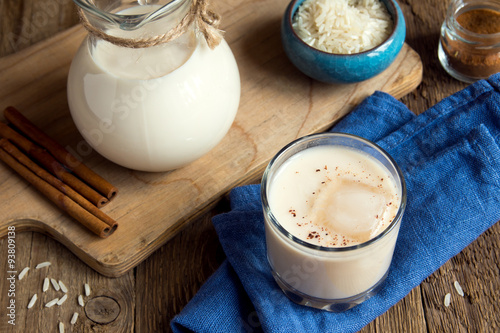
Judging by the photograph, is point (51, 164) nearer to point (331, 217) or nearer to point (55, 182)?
point (55, 182)

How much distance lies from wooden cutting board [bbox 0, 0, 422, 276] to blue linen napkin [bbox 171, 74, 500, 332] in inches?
3.9

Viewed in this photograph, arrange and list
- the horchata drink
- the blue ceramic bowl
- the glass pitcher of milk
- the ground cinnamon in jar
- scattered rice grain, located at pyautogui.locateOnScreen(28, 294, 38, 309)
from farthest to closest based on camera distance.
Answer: the ground cinnamon in jar
the blue ceramic bowl
scattered rice grain, located at pyautogui.locateOnScreen(28, 294, 38, 309)
the glass pitcher of milk
the horchata drink

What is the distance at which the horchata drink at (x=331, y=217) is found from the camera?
106 cm

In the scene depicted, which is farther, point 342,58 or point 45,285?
point 342,58

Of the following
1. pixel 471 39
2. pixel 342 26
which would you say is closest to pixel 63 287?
pixel 342 26

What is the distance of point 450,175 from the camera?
1322mm

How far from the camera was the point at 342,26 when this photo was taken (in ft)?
4.87

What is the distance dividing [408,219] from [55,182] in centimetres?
74

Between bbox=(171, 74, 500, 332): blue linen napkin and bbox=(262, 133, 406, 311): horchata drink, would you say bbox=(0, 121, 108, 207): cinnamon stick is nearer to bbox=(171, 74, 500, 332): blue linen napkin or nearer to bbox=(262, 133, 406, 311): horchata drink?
bbox=(171, 74, 500, 332): blue linen napkin

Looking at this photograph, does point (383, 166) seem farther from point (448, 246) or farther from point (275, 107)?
point (275, 107)

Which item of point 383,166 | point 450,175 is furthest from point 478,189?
point 383,166

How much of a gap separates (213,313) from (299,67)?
0.63 meters

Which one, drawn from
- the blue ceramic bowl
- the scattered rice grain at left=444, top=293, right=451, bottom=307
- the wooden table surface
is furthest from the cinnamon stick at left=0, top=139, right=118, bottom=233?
the scattered rice grain at left=444, top=293, right=451, bottom=307

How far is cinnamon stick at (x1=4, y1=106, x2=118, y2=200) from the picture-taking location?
1380 millimetres
